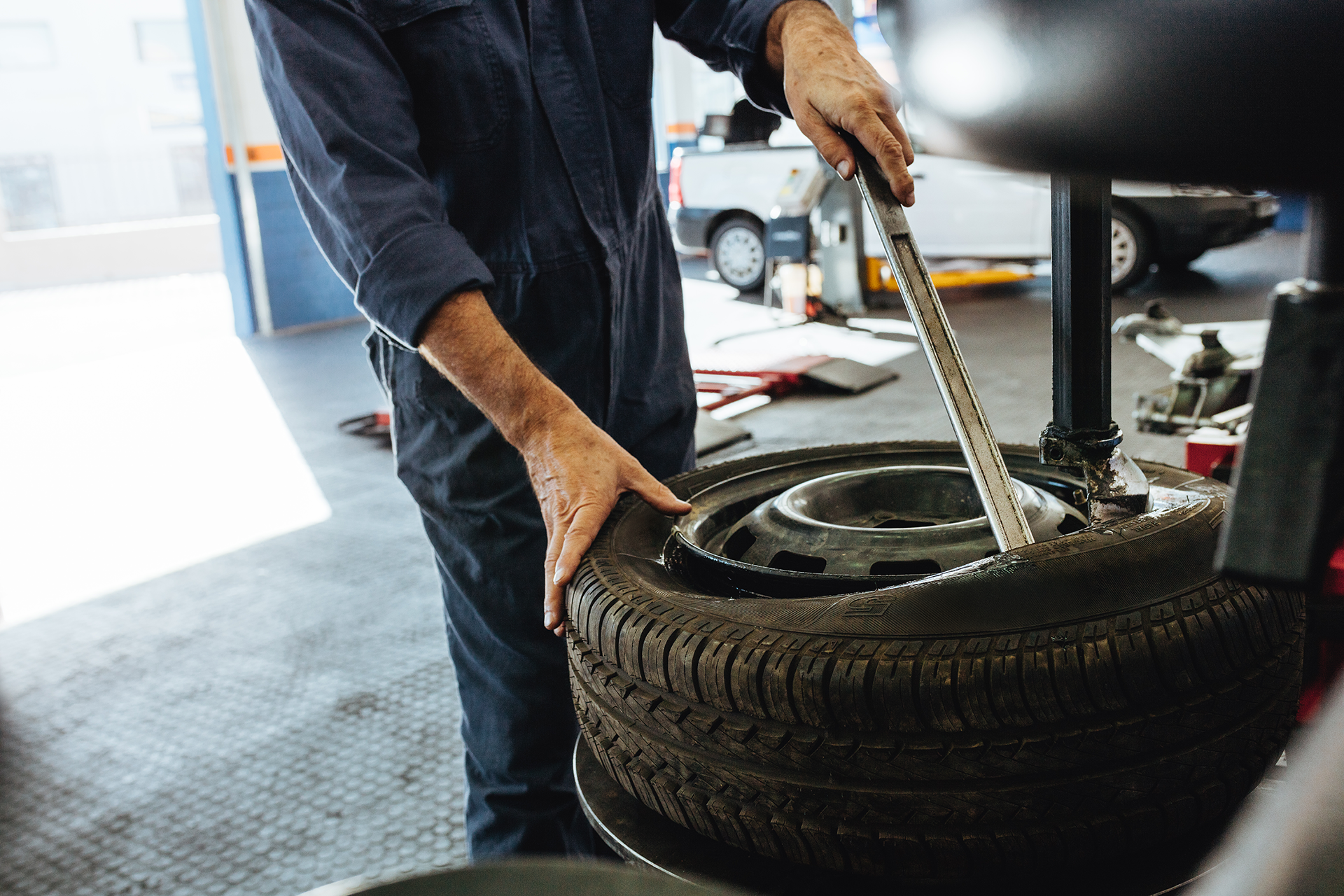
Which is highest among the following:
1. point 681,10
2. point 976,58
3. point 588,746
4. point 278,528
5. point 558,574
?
point 681,10

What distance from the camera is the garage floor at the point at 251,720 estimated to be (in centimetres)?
165

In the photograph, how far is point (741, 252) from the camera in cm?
746

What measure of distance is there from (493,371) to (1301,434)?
0.83 meters

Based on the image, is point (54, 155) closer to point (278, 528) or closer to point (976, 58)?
point (278, 528)

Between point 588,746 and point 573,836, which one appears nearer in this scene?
point 588,746

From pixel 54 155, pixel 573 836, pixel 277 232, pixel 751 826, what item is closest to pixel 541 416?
pixel 751 826

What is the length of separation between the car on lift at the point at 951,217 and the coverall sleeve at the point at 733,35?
425 cm

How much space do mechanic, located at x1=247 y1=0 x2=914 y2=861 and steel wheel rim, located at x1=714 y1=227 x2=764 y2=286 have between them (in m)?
5.97

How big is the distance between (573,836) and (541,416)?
67 cm

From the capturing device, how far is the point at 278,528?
10.6 feet

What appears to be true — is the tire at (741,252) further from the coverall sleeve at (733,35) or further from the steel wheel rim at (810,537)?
the steel wheel rim at (810,537)

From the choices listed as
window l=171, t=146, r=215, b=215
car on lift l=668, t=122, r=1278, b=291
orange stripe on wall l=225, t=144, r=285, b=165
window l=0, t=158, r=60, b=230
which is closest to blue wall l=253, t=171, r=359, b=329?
orange stripe on wall l=225, t=144, r=285, b=165

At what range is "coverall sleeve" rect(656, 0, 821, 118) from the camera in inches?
51.9

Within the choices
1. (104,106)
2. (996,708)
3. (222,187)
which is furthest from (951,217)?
(104,106)
